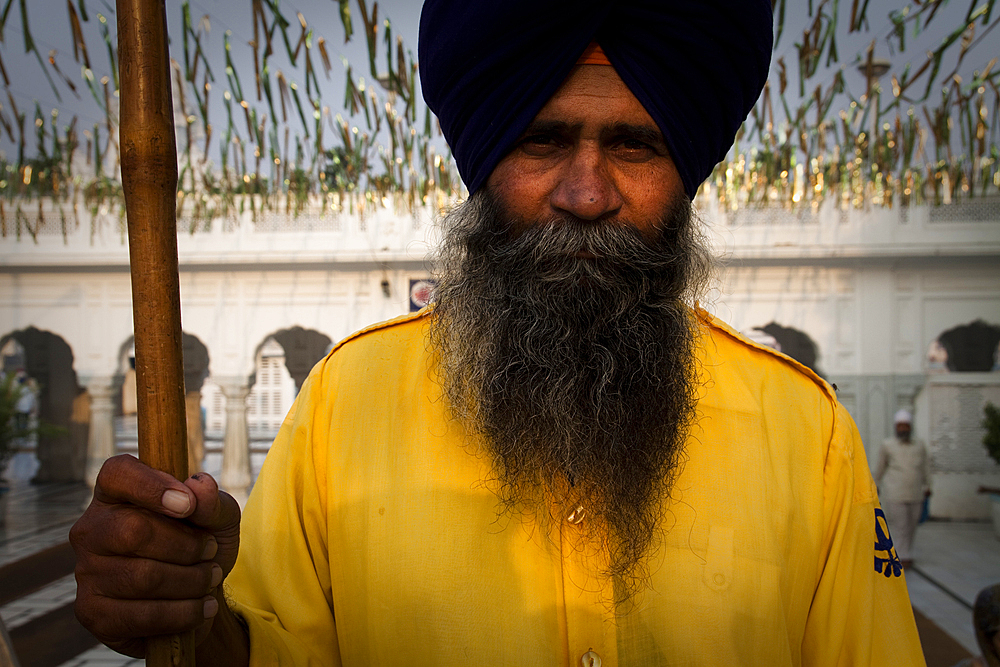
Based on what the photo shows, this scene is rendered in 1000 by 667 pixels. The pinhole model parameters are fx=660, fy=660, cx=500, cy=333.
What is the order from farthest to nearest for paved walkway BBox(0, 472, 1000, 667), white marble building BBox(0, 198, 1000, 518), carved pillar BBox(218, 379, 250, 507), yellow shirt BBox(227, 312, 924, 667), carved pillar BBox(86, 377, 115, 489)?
carved pillar BBox(86, 377, 115, 489) → carved pillar BBox(218, 379, 250, 507) → white marble building BBox(0, 198, 1000, 518) → paved walkway BBox(0, 472, 1000, 667) → yellow shirt BBox(227, 312, 924, 667)

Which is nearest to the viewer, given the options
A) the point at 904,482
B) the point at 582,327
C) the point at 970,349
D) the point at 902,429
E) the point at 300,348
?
the point at 582,327

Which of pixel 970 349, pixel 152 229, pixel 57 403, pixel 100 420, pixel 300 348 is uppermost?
pixel 152 229

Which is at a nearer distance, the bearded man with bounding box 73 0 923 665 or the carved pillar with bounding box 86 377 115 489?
the bearded man with bounding box 73 0 923 665

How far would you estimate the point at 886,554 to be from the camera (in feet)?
3.73

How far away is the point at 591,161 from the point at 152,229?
0.69 meters

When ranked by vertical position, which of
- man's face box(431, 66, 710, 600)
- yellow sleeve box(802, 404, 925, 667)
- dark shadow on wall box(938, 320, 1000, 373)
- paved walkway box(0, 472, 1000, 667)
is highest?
man's face box(431, 66, 710, 600)

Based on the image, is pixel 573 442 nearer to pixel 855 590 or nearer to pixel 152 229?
pixel 855 590

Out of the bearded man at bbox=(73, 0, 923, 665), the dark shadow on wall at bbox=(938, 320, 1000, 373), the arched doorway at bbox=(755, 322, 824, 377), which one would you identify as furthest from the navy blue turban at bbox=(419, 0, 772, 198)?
the dark shadow on wall at bbox=(938, 320, 1000, 373)

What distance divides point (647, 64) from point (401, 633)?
1.04m

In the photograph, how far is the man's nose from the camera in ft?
3.68

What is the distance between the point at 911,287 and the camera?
32.0ft

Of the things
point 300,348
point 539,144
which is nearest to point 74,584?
point 300,348

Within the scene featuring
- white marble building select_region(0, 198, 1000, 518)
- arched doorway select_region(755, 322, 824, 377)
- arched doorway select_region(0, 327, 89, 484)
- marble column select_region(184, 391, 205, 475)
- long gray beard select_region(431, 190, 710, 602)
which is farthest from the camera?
arched doorway select_region(0, 327, 89, 484)

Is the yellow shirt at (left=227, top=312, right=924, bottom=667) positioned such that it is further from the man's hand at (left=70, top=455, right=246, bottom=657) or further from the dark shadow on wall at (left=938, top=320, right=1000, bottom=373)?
the dark shadow on wall at (left=938, top=320, right=1000, bottom=373)
